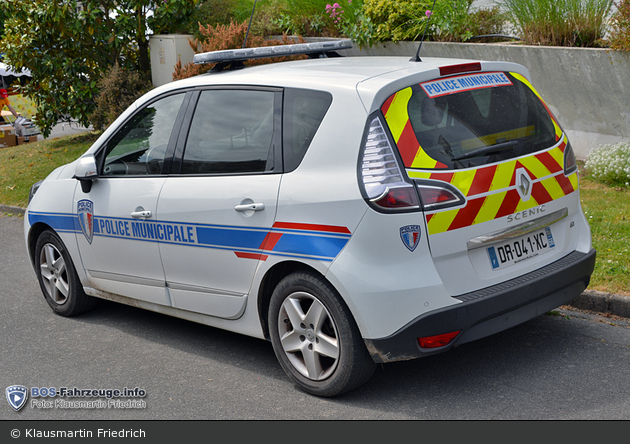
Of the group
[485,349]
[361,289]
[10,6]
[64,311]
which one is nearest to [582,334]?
[485,349]

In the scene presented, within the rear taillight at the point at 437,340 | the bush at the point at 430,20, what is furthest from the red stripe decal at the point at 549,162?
the bush at the point at 430,20

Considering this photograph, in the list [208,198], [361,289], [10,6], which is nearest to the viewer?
[361,289]

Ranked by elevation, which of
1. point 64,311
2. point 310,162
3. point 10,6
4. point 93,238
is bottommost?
point 64,311

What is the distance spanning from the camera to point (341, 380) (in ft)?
11.8

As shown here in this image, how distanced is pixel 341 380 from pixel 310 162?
1168 millimetres

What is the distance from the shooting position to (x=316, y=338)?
3672 mm

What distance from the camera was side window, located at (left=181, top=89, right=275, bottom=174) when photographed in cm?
393

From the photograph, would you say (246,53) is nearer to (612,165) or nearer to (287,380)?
(287,380)

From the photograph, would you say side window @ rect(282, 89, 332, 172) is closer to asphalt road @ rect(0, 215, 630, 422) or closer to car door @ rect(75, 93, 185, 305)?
car door @ rect(75, 93, 185, 305)

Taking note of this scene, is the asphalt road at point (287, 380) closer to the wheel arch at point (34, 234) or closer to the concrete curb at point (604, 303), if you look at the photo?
the concrete curb at point (604, 303)

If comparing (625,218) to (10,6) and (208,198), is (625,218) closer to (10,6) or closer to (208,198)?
(208,198)

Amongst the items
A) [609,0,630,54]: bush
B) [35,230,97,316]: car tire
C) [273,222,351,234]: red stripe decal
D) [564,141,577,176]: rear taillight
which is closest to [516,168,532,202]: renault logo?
[564,141,577,176]: rear taillight

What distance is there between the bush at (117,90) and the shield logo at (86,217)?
7677 mm

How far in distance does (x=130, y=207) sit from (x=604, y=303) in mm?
3306
